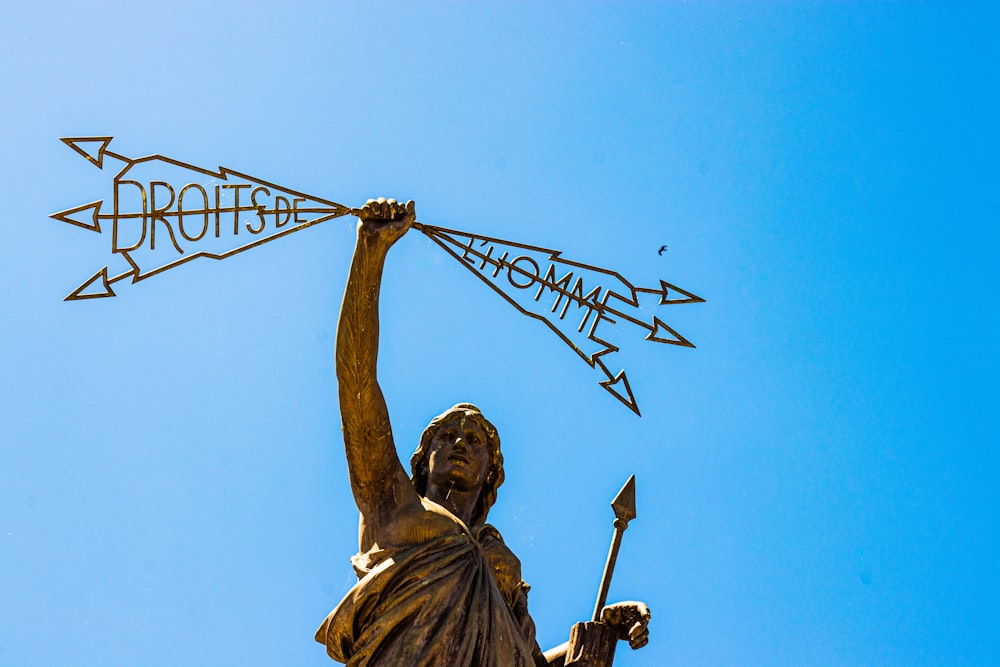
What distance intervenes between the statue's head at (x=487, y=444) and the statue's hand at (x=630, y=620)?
A: 116 centimetres

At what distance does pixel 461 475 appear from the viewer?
16.1 metres

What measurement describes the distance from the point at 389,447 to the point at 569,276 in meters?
1.75

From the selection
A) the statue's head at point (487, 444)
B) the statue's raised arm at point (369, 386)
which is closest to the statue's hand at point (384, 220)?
the statue's raised arm at point (369, 386)

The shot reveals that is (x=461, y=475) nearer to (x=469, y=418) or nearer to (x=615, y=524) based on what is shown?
(x=469, y=418)

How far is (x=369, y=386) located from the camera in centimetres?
1537

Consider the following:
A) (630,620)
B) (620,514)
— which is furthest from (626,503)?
(630,620)

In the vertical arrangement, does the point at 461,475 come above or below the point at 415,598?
above

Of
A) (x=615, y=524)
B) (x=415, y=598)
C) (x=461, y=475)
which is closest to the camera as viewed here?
(x=415, y=598)

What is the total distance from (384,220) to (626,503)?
3.64m

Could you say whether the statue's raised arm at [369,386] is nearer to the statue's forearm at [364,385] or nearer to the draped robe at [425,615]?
the statue's forearm at [364,385]

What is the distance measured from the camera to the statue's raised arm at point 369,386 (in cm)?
1513

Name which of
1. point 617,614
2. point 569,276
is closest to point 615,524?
point 617,614

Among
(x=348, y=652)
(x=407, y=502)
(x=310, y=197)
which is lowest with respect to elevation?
(x=348, y=652)

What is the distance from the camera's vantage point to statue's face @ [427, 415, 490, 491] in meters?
16.1
